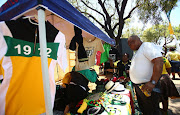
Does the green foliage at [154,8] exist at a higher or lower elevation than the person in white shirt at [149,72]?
higher

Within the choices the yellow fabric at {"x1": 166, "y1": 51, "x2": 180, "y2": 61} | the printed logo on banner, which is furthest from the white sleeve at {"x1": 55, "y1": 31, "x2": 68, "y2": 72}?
the yellow fabric at {"x1": 166, "y1": 51, "x2": 180, "y2": 61}

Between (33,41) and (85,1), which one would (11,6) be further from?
(85,1)

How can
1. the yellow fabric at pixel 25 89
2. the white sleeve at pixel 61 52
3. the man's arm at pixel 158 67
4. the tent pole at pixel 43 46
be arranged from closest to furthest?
1. the tent pole at pixel 43 46
2. the yellow fabric at pixel 25 89
3. the white sleeve at pixel 61 52
4. the man's arm at pixel 158 67

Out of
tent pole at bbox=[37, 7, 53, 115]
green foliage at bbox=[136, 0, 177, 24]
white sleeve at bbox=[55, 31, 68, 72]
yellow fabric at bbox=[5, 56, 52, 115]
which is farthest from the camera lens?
green foliage at bbox=[136, 0, 177, 24]

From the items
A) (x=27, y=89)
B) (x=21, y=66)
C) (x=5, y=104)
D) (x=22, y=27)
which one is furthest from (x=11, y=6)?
(x=5, y=104)

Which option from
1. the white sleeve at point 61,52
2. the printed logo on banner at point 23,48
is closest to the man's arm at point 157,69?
the white sleeve at point 61,52

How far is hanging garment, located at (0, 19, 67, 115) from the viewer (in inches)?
39.7

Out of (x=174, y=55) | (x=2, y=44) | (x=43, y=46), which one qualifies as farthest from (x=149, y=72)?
(x=174, y=55)

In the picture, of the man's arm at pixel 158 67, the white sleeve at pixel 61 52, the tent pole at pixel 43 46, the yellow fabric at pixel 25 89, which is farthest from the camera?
the man's arm at pixel 158 67

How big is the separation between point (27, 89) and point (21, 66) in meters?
0.24

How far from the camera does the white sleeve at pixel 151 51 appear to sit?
1633 millimetres

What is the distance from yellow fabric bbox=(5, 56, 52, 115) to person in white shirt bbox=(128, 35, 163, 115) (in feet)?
4.93

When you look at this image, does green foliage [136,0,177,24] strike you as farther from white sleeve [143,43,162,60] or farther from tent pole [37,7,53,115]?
tent pole [37,7,53,115]

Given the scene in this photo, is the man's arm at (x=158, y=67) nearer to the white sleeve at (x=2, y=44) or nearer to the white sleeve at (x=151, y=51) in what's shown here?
the white sleeve at (x=151, y=51)
